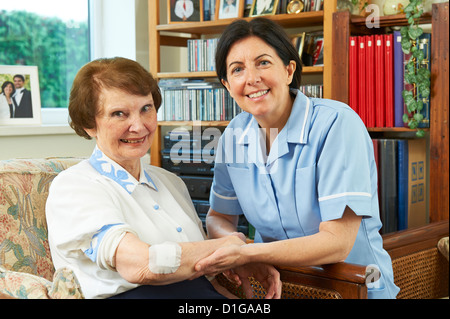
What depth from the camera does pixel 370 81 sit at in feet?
8.47

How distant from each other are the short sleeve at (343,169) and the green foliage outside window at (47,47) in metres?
2.18

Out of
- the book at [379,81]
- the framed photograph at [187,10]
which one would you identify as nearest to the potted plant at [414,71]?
the book at [379,81]

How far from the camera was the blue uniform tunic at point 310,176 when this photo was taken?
1.45 m

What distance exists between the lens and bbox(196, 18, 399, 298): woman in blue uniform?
4.68 feet

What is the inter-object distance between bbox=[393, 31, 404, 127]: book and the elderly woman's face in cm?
143

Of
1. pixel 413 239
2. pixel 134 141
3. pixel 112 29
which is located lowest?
pixel 413 239

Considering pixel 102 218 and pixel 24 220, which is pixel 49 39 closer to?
pixel 24 220

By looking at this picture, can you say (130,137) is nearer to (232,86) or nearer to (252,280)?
(232,86)

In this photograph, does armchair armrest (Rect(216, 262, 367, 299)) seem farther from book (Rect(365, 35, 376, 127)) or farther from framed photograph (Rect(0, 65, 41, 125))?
framed photograph (Rect(0, 65, 41, 125))

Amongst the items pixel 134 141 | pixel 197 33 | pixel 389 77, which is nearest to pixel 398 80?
pixel 389 77

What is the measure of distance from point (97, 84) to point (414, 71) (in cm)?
153

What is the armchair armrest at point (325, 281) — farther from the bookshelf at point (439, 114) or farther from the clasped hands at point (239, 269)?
the bookshelf at point (439, 114)

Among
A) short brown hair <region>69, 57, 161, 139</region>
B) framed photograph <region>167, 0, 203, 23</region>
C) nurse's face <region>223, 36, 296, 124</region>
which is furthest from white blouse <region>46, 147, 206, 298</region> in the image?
framed photograph <region>167, 0, 203, 23</region>
